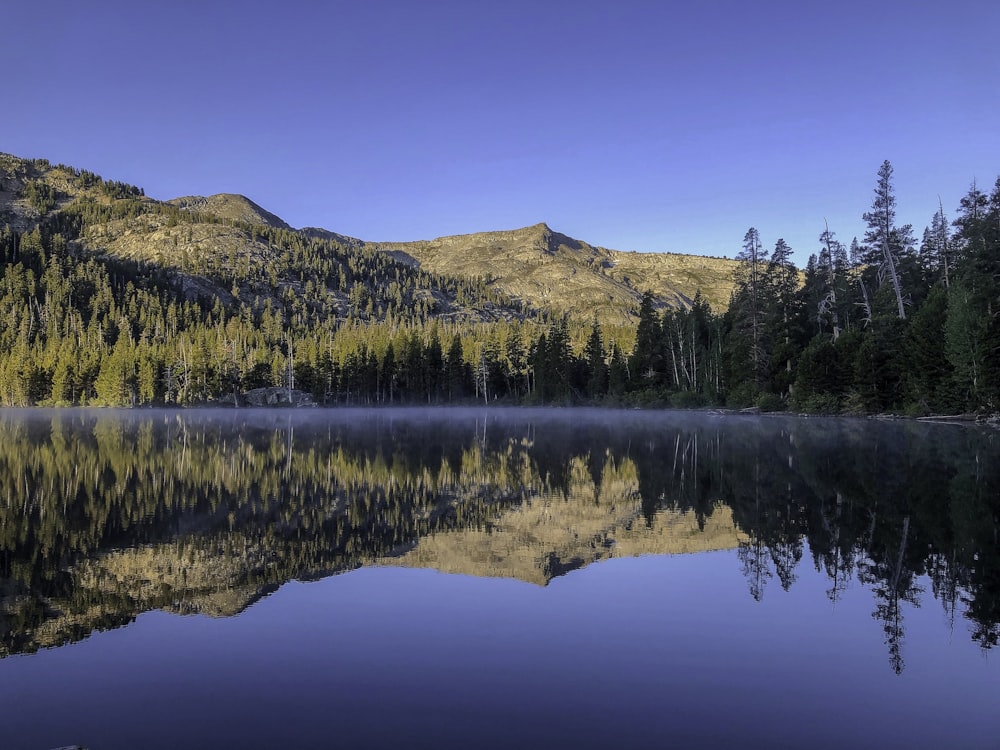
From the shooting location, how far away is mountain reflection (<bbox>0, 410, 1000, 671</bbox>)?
1177cm

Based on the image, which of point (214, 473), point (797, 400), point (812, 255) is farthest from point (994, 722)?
point (812, 255)

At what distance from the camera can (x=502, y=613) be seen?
433 inches

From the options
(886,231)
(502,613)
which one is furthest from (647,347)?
(502,613)

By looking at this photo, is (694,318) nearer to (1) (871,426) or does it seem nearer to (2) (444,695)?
(1) (871,426)

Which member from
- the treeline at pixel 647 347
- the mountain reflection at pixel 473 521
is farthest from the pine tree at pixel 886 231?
the mountain reflection at pixel 473 521

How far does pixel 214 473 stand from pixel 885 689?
23890mm

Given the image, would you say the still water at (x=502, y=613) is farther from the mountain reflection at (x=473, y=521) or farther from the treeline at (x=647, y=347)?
the treeline at (x=647, y=347)

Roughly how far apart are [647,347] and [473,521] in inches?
3542

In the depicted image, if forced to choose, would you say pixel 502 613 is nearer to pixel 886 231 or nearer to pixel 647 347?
pixel 886 231

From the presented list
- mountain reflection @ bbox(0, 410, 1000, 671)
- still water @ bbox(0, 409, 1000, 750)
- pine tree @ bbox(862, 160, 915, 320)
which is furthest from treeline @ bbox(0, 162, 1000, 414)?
still water @ bbox(0, 409, 1000, 750)

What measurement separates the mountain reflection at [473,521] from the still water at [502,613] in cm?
10

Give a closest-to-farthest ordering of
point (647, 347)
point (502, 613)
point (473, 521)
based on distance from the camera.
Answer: point (502, 613) < point (473, 521) < point (647, 347)

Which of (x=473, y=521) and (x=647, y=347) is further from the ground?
(x=647, y=347)

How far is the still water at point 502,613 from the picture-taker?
7250 millimetres
